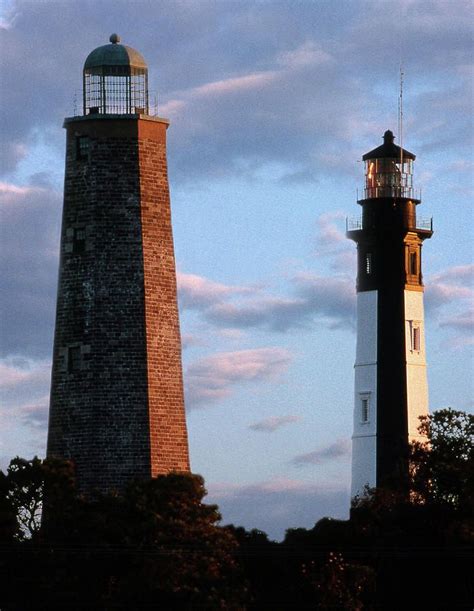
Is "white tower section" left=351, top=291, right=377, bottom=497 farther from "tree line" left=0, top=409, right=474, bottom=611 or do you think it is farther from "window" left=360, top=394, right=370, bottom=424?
"tree line" left=0, top=409, right=474, bottom=611

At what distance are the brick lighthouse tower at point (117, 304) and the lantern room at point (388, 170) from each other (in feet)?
93.2

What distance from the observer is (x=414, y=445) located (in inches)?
3875

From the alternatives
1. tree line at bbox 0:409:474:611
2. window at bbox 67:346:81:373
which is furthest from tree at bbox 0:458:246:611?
window at bbox 67:346:81:373

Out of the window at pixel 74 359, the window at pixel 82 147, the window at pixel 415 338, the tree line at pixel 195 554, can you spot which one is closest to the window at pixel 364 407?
the window at pixel 415 338

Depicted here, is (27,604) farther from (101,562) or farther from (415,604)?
(415,604)

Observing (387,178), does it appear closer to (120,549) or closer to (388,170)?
(388,170)

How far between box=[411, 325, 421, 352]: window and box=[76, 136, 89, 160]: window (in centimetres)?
2891

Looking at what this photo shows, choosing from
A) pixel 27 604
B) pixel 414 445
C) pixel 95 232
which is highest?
pixel 95 232

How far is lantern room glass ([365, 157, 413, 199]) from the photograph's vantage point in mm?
113938

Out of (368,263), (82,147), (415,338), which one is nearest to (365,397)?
(415,338)

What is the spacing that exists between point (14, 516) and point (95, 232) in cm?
1182

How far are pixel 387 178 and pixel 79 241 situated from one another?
104ft

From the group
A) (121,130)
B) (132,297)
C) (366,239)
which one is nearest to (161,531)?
(132,297)

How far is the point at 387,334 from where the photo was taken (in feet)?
360
